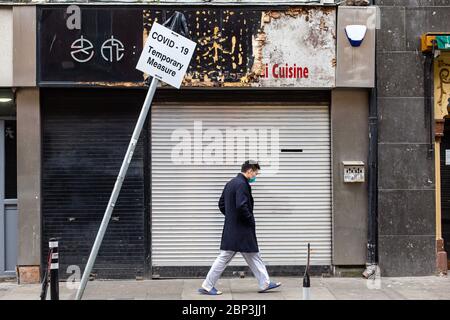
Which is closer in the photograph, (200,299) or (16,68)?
(200,299)

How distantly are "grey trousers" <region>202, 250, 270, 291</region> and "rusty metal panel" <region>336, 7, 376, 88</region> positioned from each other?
11.0 ft

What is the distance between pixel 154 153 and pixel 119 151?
59 centimetres

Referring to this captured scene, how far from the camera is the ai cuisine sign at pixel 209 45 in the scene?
11.4 m

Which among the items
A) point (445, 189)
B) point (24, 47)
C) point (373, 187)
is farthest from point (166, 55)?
point (445, 189)

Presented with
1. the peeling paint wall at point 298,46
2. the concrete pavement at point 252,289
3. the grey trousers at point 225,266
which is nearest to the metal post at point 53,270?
the concrete pavement at point 252,289

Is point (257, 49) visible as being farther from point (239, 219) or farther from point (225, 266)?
point (225, 266)

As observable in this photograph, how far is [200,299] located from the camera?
33.0ft

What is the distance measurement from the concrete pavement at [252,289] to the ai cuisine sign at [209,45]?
3269mm

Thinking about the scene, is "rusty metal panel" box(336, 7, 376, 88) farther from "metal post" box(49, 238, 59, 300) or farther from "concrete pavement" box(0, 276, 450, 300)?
"metal post" box(49, 238, 59, 300)

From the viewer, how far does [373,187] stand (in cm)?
1166
